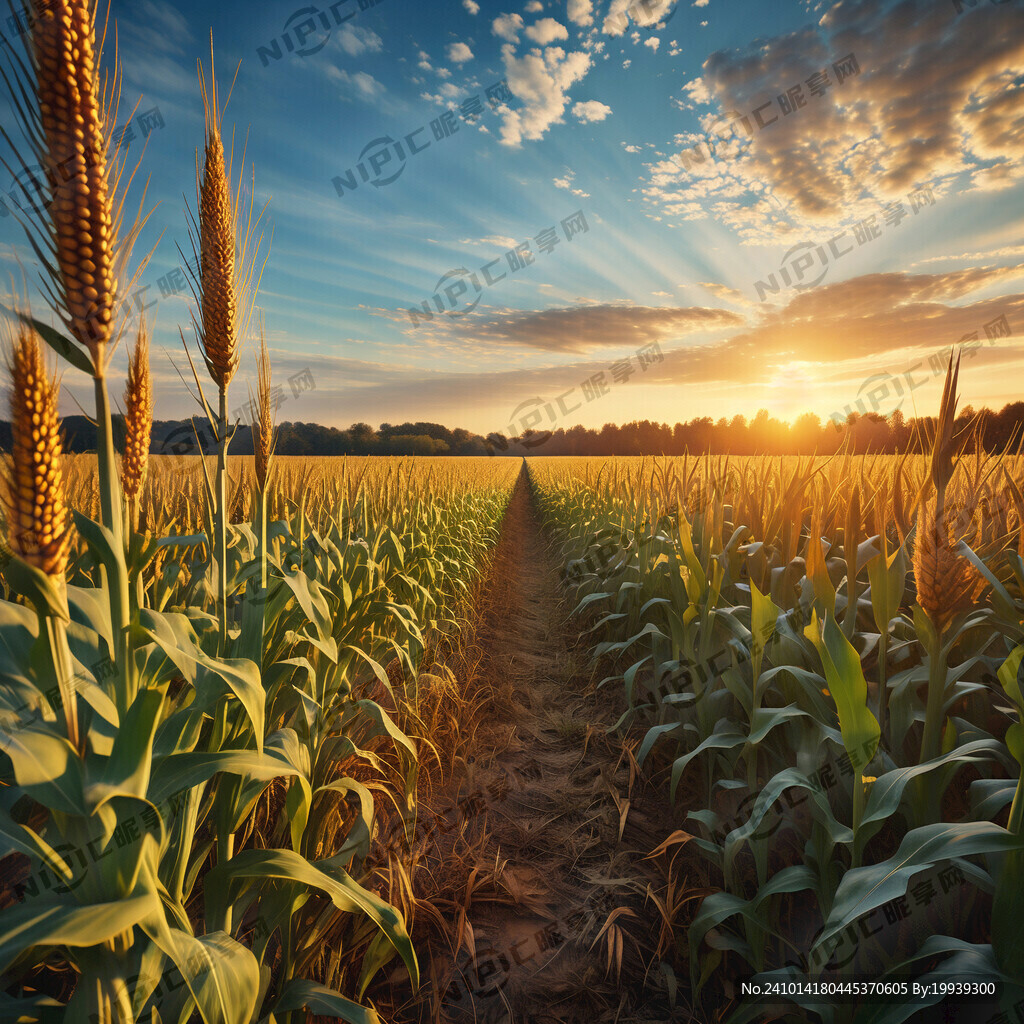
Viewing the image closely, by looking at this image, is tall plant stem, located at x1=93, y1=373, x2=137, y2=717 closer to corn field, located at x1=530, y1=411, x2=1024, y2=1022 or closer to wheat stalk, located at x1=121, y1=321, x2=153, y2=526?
wheat stalk, located at x1=121, y1=321, x2=153, y2=526

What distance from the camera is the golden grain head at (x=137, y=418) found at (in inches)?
68.5

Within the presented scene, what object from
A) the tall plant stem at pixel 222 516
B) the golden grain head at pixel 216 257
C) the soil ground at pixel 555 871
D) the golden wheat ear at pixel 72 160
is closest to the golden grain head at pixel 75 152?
the golden wheat ear at pixel 72 160

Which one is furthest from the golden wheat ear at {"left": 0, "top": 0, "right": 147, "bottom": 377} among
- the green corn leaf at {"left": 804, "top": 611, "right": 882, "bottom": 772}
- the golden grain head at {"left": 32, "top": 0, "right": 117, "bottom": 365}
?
the green corn leaf at {"left": 804, "top": 611, "right": 882, "bottom": 772}

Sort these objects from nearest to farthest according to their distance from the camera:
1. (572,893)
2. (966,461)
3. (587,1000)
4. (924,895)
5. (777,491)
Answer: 1. (924,895)
2. (587,1000)
3. (572,893)
4. (966,461)
5. (777,491)

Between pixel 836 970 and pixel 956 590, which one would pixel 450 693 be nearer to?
pixel 836 970

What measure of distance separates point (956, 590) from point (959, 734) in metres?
0.80

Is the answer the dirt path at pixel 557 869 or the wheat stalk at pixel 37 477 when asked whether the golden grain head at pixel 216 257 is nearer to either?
the wheat stalk at pixel 37 477

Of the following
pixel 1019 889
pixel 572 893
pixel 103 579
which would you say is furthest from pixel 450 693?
pixel 1019 889

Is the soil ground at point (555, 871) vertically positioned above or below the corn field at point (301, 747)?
below

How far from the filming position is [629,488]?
6.63 metres

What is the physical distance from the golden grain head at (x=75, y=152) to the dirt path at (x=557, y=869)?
2.42m

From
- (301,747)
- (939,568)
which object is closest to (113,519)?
(301,747)

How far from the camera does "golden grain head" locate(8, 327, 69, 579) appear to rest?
33.6 inches

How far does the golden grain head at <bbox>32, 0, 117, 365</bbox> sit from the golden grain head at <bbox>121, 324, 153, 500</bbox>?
915 mm
